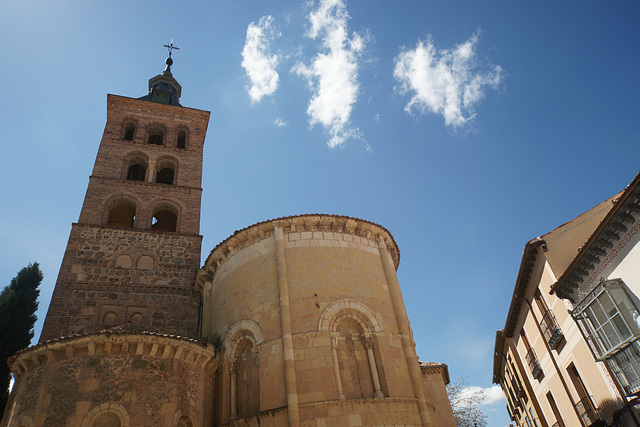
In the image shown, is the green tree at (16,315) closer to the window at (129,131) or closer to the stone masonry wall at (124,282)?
the stone masonry wall at (124,282)

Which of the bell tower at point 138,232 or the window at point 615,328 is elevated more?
the bell tower at point 138,232

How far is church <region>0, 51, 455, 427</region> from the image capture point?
10727mm

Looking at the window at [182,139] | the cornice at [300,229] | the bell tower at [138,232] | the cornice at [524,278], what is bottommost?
the cornice at [524,278]

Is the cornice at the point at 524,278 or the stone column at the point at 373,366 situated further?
the cornice at the point at 524,278

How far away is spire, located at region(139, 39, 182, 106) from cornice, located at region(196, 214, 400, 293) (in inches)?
648

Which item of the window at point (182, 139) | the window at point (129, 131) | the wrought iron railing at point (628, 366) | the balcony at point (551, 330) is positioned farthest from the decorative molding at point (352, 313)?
the window at point (129, 131)

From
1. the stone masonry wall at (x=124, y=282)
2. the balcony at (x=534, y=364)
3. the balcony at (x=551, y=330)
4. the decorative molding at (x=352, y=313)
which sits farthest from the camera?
the balcony at (x=534, y=364)

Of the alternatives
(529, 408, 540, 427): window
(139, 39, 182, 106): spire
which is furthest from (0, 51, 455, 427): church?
(139, 39, 182, 106): spire

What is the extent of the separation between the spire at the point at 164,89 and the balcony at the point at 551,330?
2395 centimetres

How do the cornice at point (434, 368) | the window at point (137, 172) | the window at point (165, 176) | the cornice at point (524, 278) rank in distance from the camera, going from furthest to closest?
the window at point (165, 176), the window at point (137, 172), the cornice at point (434, 368), the cornice at point (524, 278)

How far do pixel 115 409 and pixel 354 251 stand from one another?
25.3 feet

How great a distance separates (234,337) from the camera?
13.1 meters

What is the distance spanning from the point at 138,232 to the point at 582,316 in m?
17.0

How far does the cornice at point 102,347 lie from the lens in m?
10.8
